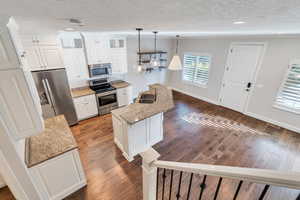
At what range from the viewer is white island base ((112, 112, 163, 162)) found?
2836 millimetres

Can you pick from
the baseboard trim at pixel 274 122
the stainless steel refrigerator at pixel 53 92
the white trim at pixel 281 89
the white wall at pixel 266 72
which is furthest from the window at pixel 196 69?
the stainless steel refrigerator at pixel 53 92

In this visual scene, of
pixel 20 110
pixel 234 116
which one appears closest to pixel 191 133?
pixel 234 116

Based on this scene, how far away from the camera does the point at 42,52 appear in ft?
10.8

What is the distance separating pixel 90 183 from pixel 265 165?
353 centimetres

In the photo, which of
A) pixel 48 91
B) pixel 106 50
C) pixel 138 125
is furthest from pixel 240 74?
pixel 48 91

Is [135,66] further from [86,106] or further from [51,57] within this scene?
[51,57]

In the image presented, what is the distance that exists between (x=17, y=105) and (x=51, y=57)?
2.46m

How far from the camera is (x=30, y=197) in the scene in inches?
72.1

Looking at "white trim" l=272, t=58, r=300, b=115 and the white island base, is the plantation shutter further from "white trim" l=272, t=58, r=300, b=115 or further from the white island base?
the white island base

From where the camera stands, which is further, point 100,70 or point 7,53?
point 100,70

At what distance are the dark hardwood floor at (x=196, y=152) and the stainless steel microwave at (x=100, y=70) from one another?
1405 millimetres

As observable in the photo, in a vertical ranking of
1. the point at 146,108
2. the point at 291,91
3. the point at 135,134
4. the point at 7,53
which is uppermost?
the point at 7,53

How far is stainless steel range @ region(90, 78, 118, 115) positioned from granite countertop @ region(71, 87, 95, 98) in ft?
0.51

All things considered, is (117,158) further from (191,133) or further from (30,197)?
(191,133)
